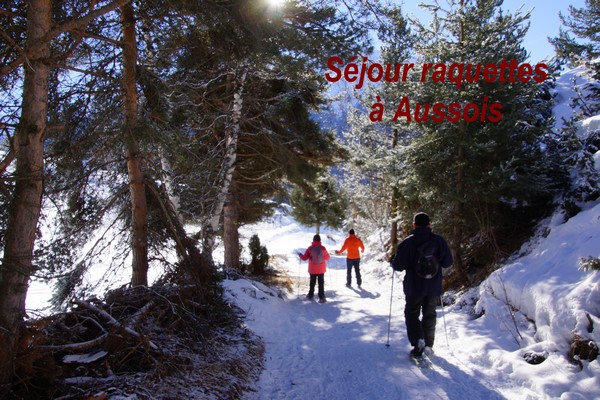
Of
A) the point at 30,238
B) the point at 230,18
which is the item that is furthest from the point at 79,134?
the point at 230,18

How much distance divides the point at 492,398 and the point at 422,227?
2.27m

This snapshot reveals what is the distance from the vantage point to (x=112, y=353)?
3.63m

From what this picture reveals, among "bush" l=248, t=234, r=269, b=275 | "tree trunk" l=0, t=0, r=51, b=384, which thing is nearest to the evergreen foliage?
"bush" l=248, t=234, r=269, b=275

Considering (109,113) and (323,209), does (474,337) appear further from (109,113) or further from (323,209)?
(323,209)

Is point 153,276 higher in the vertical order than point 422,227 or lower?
lower

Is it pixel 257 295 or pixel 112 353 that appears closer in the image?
pixel 112 353

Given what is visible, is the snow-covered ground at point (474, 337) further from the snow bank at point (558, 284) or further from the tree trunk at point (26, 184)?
the tree trunk at point (26, 184)

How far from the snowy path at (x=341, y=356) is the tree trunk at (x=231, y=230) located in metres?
2.93

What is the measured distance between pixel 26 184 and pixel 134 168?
2.18 metres

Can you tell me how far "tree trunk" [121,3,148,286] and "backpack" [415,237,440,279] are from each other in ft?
13.0

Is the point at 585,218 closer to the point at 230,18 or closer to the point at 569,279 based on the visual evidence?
the point at 569,279

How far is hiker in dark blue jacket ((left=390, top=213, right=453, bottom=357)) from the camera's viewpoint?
5.30m

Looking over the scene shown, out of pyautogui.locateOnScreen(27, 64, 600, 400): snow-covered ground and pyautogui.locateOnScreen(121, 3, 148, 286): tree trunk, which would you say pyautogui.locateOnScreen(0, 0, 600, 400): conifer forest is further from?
pyautogui.locateOnScreen(27, 64, 600, 400): snow-covered ground

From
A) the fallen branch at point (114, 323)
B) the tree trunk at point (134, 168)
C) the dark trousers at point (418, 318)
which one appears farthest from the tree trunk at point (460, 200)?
the fallen branch at point (114, 323)
